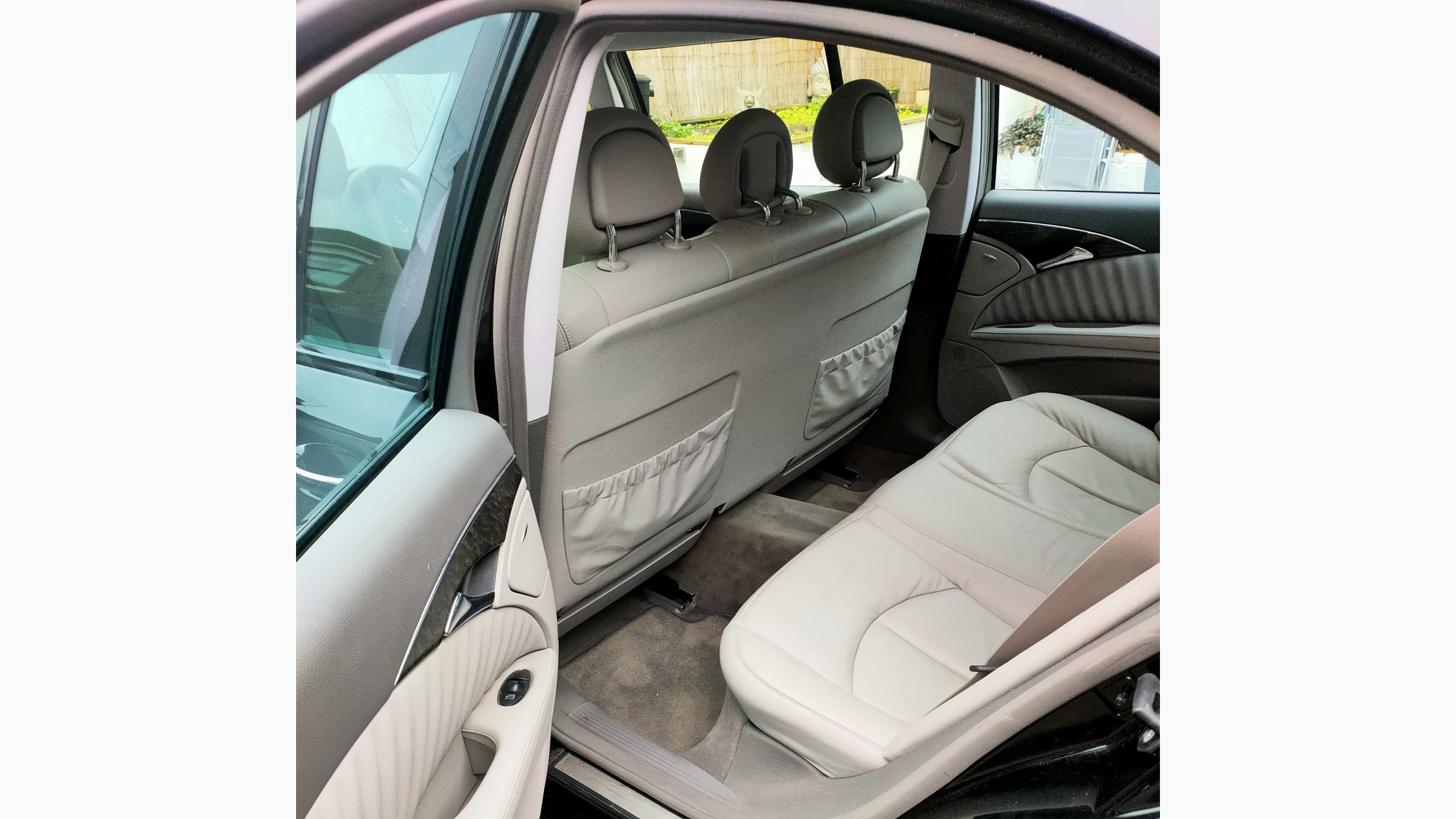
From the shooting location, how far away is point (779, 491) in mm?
2291

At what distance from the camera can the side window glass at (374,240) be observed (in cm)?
78

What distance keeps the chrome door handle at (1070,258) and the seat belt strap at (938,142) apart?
367mm

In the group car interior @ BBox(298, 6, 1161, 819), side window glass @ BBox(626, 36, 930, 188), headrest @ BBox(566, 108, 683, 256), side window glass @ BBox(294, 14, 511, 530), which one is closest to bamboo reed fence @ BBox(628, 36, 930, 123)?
side window glass @ BBox(626, 36, 930, 188)

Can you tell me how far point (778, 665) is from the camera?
119cm

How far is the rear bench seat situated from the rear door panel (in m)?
0.41

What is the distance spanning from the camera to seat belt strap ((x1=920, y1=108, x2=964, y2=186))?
90.2 inches

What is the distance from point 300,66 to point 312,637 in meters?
0.44

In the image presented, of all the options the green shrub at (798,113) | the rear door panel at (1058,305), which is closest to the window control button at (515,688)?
the rear door panel at (1058,305)

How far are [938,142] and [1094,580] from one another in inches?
67.7

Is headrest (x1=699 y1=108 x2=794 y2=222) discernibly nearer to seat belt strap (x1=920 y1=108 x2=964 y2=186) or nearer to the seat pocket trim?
the seat pocket trim

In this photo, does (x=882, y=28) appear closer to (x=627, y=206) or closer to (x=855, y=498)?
(x=627, y=206)

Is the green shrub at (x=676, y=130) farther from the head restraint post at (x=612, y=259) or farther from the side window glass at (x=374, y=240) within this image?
the side window glass at (x=374, y=240)

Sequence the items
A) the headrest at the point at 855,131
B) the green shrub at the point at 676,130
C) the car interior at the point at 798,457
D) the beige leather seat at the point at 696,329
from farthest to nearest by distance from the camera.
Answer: the green shrub at the point at 676,130 → the headrest at the point at 855,131 → the beige leather seat at the point at 696,329 → the car interior at the point at 798,457

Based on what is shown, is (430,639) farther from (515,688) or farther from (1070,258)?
(1070,258)
